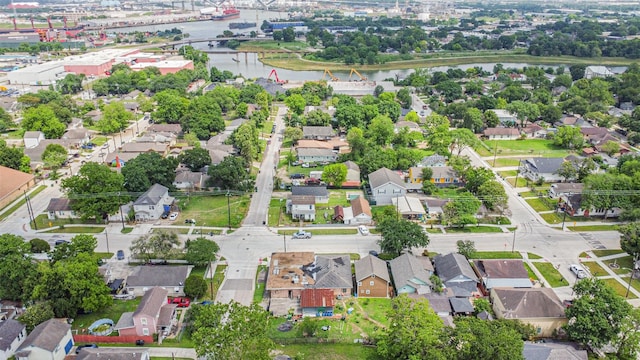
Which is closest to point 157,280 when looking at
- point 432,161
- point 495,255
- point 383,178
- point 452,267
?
point 452,267

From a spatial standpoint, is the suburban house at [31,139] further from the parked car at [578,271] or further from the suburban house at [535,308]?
the parked car at [578,271]

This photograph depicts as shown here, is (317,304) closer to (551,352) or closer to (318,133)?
(551,352)

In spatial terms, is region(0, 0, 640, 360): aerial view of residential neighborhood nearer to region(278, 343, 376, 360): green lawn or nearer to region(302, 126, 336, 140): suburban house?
region(278, 343, 376, 360): green lawn

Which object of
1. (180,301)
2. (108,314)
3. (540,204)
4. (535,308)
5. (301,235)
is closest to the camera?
(535,308)

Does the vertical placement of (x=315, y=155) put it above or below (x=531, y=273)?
above

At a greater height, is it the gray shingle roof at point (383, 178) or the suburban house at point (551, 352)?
the gray shingle roof at point (383, 178)

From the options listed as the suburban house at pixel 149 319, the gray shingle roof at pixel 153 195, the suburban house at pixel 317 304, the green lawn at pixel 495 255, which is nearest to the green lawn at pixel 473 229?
the green lawn at pixel 495 255

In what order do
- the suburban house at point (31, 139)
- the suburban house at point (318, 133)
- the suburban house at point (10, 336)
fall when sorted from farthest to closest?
the suburban house at point (318, 133), the suburban house at point (31, 139), the suburban house at point (10, 336)


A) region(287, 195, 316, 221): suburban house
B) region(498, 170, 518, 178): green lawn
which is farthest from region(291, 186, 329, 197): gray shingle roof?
→ region(498, 170, 518, 178): green lawn
